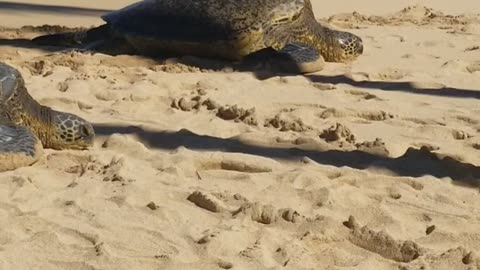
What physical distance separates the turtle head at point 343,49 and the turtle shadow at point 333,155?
124 inches

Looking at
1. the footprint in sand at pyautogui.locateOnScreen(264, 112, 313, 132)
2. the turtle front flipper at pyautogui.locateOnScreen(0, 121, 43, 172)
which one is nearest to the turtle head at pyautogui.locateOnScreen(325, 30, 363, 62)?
the footprint in sand at pyautogui.locateOnScreen(264, 112, 313, 132)

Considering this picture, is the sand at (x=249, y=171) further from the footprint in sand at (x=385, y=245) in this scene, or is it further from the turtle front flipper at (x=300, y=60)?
the turtle front flipper at (x=300, y=60)

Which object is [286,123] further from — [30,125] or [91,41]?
[91,41]

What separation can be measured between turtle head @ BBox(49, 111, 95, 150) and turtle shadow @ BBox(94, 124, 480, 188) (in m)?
0.27

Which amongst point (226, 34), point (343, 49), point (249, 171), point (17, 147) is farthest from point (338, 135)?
point (343, 49)

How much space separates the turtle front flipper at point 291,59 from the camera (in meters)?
7.99

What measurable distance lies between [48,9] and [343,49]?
4324mm

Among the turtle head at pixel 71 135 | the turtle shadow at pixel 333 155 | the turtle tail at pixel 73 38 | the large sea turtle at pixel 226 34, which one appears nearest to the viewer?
the turtle shadow at pixel 333 155

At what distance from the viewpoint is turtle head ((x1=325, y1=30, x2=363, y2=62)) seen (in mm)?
8750

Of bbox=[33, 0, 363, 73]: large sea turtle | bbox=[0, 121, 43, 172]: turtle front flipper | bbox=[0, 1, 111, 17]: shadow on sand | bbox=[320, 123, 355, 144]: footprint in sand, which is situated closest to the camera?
bbox=[0, 121, 43, 172]: turtle front flipper

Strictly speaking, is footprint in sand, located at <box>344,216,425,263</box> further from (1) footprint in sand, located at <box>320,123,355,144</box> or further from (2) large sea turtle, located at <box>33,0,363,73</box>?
(2) large sea turtle, located at <box>33,0,363,73</box>

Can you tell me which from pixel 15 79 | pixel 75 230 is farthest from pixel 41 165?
pixel 75 230

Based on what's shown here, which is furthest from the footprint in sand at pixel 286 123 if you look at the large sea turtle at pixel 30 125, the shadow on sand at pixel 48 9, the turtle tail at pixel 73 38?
the shadow on sand at pixel 48 9

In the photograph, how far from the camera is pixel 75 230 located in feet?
13.4
